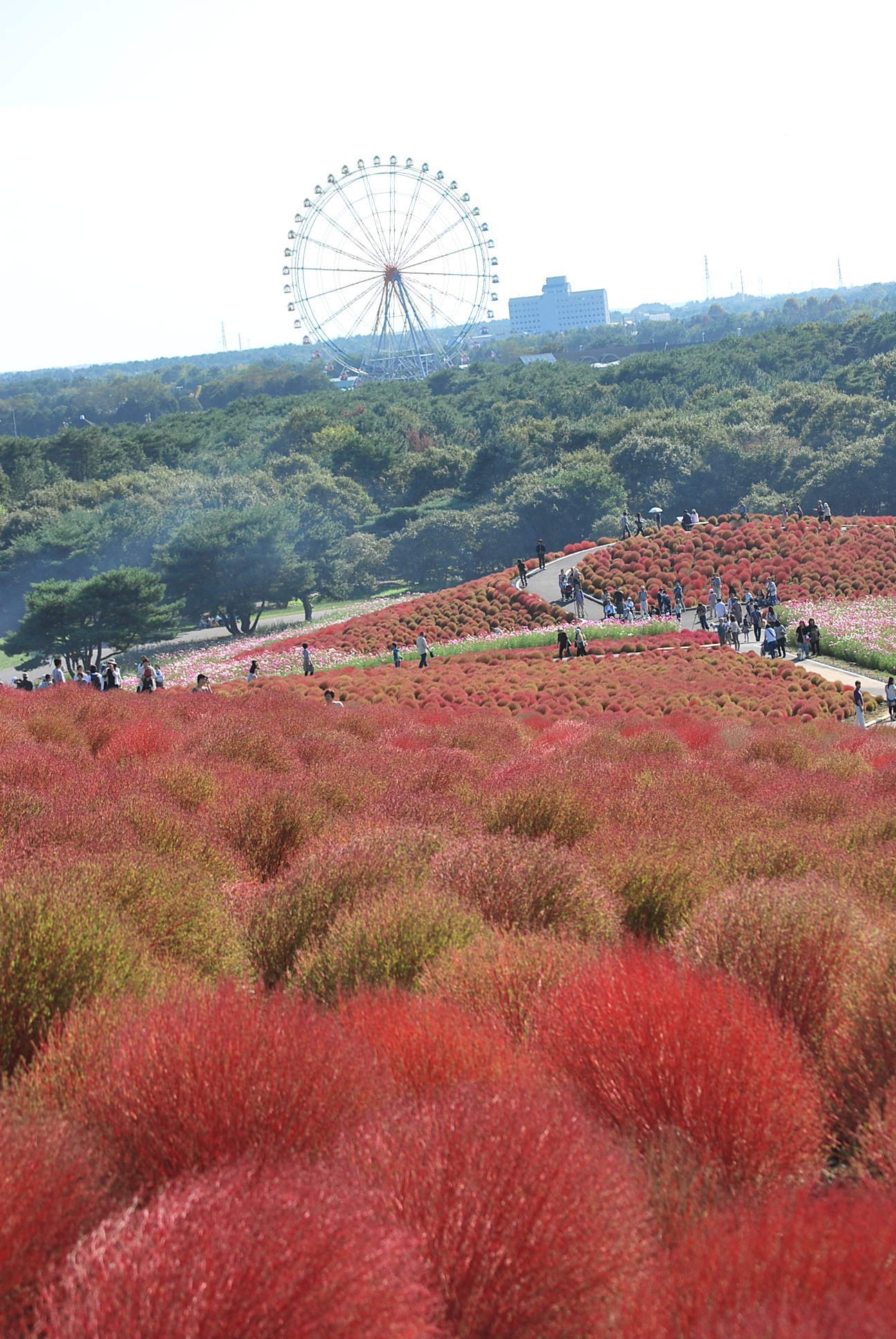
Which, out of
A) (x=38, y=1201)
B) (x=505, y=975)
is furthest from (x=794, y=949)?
(x=38, y=1201)

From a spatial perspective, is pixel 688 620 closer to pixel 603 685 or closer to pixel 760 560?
pixel 760 560

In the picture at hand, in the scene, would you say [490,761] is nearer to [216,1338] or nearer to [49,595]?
[216,1338]

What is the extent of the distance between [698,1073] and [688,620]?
30.7 meters

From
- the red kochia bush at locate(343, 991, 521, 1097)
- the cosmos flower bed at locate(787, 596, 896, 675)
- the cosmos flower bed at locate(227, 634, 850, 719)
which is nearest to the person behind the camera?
the red kochia bush at locate(343, 991, 521, 1097)

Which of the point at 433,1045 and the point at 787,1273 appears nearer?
the point at 787,1273

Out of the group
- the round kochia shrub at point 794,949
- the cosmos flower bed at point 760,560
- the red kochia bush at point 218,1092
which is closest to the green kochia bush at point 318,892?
the round kochia shrub at point 794,949

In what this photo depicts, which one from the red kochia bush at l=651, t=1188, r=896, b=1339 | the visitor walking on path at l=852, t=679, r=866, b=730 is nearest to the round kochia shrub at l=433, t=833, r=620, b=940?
the red kochia bush at l=651, t=1188, r=896, b=1339

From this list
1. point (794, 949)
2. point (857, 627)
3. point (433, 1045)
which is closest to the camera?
point (433, 1045)

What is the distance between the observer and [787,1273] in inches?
114

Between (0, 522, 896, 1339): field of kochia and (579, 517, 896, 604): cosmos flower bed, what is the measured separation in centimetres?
2631

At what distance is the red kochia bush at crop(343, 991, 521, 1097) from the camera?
413cm

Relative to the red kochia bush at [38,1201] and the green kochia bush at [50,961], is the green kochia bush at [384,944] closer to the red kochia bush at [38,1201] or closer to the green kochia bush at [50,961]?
the green kochia bush at [50,961]

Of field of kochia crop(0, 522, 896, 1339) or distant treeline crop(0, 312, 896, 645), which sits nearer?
field of kochia crop(0, 522, 896, 1339)

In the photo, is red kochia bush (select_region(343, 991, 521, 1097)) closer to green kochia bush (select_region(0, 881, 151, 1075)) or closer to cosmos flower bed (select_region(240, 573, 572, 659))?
green kochia bush (select_region(0, 881, 151, 1075))
